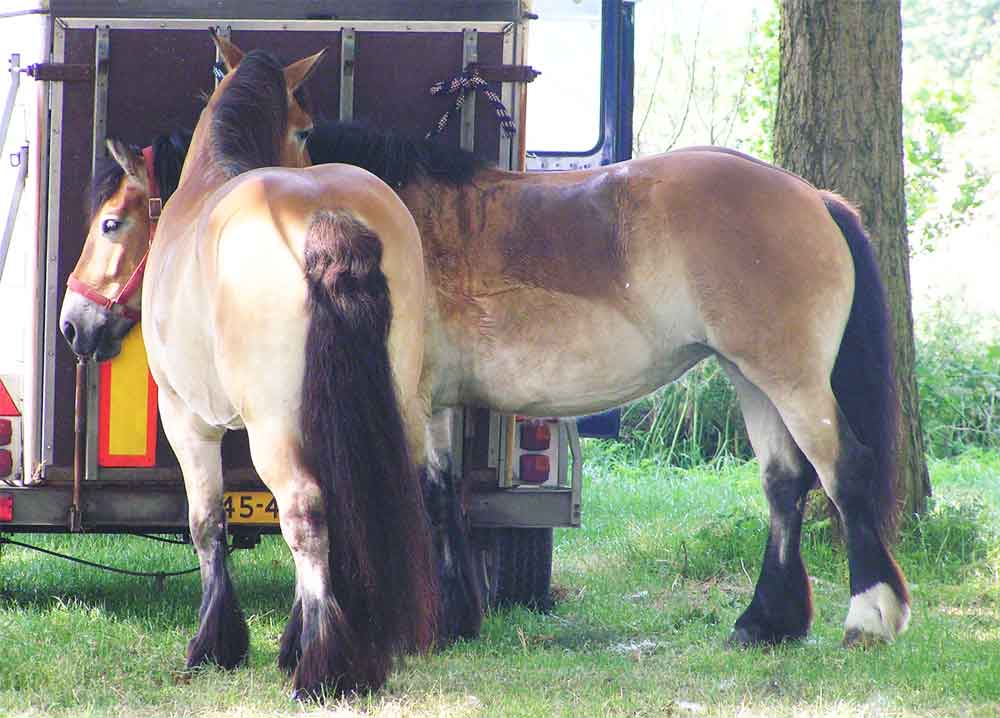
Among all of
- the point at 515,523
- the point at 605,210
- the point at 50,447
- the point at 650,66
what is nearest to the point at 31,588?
the point at 50,447

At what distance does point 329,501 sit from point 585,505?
468 centimetres

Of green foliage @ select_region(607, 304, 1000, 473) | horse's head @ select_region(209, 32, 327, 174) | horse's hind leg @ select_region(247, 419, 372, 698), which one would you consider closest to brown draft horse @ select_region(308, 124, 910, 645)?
horse's head @ select_region(209, 32, 327, 174)

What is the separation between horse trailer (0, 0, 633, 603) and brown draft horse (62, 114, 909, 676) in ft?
1.24

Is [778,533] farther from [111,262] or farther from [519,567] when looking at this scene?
[111,262]

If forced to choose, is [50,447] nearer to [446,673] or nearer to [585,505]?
[446,673]

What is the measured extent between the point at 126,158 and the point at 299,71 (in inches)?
27.1

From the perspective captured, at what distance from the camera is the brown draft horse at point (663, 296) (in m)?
4.45

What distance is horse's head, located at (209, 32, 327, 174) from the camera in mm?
4395

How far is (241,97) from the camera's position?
173 inches

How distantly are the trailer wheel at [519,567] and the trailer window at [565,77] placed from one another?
265cm

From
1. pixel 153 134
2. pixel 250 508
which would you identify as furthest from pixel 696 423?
pixel 153 134

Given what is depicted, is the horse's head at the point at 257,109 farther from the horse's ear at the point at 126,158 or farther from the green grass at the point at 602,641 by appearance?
the green grass at the point at 602,641

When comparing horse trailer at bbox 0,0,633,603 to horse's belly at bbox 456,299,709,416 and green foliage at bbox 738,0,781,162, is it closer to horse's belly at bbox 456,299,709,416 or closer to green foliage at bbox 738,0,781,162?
horse's belly at bbox 456,299,709,416

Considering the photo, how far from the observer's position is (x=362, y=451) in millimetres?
3609
